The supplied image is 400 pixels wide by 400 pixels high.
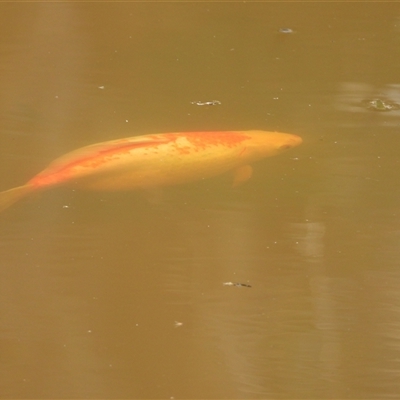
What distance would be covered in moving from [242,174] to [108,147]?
0.53 meters

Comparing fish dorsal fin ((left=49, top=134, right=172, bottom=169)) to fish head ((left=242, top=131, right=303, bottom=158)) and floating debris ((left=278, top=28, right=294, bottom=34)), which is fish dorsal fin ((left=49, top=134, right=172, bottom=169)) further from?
floating debris ((left=278, top=28, right=294, bottom=34))

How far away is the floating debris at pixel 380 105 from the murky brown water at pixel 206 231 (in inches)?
0.7

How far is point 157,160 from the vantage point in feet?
8.71

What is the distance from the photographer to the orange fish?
2.56 metres

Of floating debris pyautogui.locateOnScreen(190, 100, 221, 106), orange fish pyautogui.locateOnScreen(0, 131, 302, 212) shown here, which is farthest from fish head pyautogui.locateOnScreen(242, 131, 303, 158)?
floating debris pyautogui.locateOnScreen(190, 100, 221, 106)

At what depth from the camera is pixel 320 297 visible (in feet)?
7.29

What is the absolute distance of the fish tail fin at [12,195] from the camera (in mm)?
2426

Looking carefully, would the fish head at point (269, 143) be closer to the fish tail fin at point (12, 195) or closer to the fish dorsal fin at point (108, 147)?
the fish dorsal fin at point (108, 147)

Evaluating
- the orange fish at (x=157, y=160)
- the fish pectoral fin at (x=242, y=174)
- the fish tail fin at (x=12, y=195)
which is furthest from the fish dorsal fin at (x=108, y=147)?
the fish pectoral fin at (x=242, y=174)

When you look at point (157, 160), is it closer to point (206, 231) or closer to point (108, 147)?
point (108, 147)

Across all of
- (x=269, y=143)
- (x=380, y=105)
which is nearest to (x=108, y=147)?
(x=269, y=143)

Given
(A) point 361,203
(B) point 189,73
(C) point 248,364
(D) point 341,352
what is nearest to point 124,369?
(C) point 248,364

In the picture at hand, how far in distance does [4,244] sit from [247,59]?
1.63 meters

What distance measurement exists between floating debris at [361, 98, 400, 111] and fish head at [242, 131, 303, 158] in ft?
1.38
